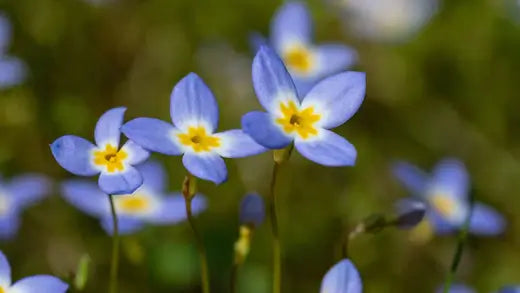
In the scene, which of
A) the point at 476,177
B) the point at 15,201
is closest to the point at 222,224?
the point at 15,201

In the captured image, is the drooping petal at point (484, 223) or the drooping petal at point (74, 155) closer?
the drooping petal at point (74, 155)

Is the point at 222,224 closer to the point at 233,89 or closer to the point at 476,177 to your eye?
the point at 233,89

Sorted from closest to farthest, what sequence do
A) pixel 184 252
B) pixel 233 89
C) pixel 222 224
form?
pixel 184 252 → pixel 222 224 → pixel 233 89

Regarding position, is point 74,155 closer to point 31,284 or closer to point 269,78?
point 31,284

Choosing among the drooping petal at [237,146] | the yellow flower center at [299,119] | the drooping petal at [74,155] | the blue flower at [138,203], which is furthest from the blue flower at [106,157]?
the blue flower at [138,203]

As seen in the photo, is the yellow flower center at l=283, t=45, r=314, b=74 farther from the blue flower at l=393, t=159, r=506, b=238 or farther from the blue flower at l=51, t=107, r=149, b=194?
the blue flower at l=51, t=107, r=149, b=194

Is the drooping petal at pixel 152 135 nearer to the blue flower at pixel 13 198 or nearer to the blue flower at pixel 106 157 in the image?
the blue flower at pixel 106 157

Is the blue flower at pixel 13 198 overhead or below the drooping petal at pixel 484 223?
overhead

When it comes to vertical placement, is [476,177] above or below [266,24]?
below
